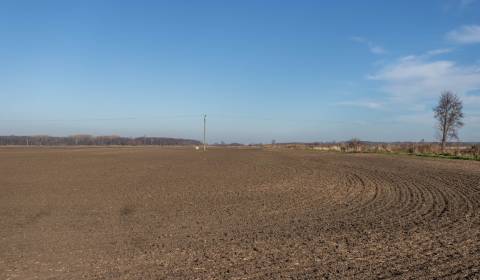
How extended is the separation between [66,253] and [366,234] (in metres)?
6.15

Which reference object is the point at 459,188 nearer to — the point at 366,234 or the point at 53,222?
the point at 366,234

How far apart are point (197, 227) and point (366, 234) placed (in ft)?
13.3

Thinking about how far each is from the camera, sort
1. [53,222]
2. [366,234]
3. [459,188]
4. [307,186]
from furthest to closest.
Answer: [307,186] < [459,188] < [53,222] < [366,234]

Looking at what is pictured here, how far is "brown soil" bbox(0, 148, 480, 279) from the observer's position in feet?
25.0

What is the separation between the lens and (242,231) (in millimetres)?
10969

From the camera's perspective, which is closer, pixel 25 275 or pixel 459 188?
pixel 25 275

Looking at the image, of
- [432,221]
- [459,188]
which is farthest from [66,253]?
[459,188]

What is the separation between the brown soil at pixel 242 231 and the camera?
7.62m

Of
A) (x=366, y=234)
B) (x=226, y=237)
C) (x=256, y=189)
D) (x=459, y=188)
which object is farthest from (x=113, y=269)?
(x=459, y=188)

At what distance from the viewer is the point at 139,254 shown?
28.9ft

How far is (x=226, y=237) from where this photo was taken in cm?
1030

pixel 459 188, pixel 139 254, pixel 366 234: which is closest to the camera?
pixel 139 254

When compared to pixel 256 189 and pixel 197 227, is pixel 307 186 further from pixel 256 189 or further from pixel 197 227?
pixel 197 227

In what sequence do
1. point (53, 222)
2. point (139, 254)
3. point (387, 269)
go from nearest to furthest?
1. point (387, 269)
2. point (139, 254)
3. point (53, 222)
